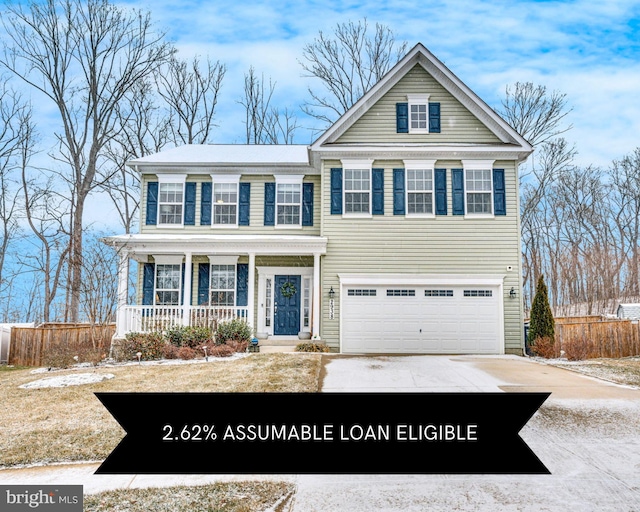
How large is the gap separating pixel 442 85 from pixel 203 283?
9422mm

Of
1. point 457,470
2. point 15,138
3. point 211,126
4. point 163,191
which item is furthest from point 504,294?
point 15,138

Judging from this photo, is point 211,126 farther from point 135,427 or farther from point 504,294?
point 135,427

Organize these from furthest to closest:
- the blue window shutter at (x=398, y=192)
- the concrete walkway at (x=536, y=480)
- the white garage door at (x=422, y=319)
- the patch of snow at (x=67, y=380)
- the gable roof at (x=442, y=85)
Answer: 1. the blue window shutter at (x=398, y=192)
2. the gable roof at (x=442, y=85)
3. the white garage door at (x=422, y=319)
4. the patch of snow at (x=67, y=380)
5. the concrete walkway at (x=536, y=480)

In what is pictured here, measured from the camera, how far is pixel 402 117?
15312 mm

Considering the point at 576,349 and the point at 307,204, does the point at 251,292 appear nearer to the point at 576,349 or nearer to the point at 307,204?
the point at 307,204

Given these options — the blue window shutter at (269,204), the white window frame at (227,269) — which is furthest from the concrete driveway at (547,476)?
the blue window shutter at (269,204)

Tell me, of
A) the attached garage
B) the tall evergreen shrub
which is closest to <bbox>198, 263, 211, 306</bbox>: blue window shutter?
the attached garage

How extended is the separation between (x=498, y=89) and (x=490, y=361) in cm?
1819

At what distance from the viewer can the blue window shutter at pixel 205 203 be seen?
16.1 meters

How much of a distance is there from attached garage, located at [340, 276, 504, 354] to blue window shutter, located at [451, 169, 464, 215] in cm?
202

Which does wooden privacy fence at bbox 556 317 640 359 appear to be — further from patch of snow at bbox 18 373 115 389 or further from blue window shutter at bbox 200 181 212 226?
patch of snow at bbox 18 373 115 389

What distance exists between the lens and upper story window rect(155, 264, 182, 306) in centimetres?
1575

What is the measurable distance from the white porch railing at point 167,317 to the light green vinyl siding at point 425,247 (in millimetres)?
2954

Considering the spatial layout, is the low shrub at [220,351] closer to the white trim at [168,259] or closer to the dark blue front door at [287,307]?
the dark blue front door at [287,307]
